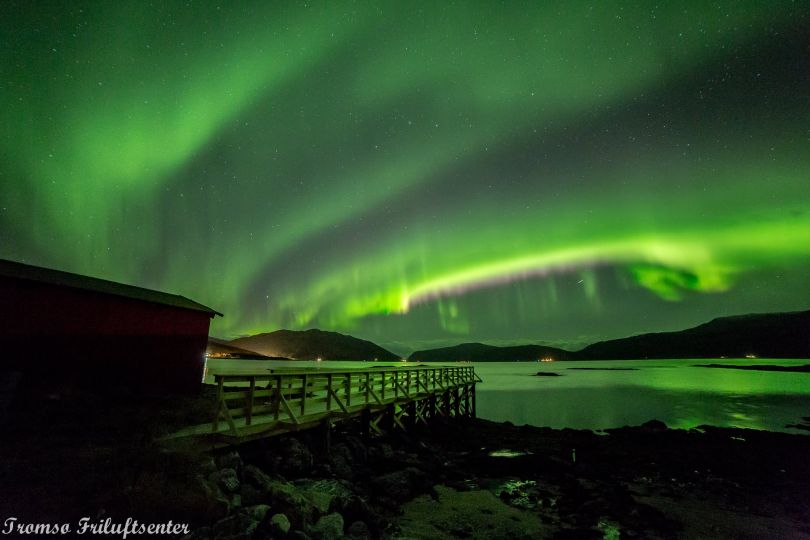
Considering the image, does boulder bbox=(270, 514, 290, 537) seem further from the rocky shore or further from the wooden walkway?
the wooden walkway

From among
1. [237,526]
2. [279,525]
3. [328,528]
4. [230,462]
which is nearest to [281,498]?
[279,525]

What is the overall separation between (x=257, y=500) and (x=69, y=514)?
9.42 feet

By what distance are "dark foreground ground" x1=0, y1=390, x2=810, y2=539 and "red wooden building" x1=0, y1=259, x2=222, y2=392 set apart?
174cm

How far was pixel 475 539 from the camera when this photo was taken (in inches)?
366

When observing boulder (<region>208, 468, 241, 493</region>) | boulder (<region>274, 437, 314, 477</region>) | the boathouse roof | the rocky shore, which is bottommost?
the rocky shore

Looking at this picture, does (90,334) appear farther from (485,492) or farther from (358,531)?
(485,492)

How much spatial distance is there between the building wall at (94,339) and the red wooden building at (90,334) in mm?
21

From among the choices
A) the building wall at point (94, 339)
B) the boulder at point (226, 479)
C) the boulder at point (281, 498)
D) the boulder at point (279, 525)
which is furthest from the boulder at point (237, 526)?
the building wall at point (94, 339)

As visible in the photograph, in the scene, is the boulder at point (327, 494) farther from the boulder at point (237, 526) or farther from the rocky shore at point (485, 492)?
the boulder at point (237, 526)

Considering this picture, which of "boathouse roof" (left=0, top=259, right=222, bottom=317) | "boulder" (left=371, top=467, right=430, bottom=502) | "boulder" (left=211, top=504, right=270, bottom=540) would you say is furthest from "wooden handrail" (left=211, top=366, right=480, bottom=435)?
"boathouse roof" (left=0, top=259, right=222, bottom=317)

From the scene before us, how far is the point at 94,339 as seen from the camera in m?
15.0

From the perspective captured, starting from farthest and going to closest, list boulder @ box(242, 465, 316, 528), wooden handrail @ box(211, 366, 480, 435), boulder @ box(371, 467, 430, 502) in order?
boulder @ box(371, 467, 430, 502)
wooden handrail @ box(211, 366, 480, 435)
boulder @ box(242, 465, 316, 528)

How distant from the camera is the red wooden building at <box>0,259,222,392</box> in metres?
13.3

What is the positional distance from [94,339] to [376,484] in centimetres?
1221
